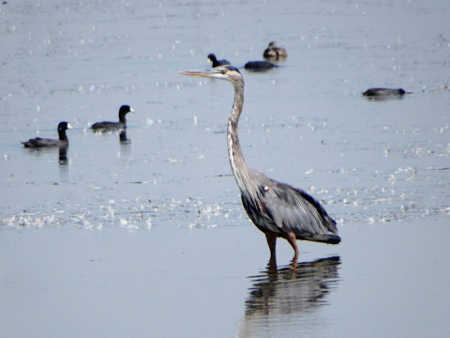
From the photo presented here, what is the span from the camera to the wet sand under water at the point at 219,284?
360 inches

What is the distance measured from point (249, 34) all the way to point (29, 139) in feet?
69.6

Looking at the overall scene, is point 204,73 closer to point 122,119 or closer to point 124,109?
point 122,119

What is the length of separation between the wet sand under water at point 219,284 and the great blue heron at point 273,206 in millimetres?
269

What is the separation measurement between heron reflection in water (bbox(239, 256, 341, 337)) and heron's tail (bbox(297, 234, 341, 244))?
0.75 feet

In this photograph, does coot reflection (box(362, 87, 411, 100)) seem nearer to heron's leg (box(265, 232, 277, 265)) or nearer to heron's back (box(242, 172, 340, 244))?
heron's back (box(242, 172, 340, 244))

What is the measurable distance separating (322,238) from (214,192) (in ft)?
12.6

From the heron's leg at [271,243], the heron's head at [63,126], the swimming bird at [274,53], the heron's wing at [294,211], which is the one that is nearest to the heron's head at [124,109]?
the heron's head at [63,126]

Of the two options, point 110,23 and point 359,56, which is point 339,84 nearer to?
point 359,56

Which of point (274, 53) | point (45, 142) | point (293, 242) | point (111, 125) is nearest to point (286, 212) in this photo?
point (293, 242)

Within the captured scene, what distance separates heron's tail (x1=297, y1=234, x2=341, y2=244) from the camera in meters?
11.5

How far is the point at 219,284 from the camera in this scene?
34.4 feet

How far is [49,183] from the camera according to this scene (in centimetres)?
1717

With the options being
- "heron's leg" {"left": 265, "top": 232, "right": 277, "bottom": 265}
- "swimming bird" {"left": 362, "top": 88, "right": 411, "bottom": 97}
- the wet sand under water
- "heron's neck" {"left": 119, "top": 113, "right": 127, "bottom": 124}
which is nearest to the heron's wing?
"heron's leg" {"left": 265, "top": 232, "right": 277, "bottom": 265}

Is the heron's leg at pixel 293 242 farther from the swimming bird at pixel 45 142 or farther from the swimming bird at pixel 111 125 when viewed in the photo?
the swimming bird at pixel 111 125
